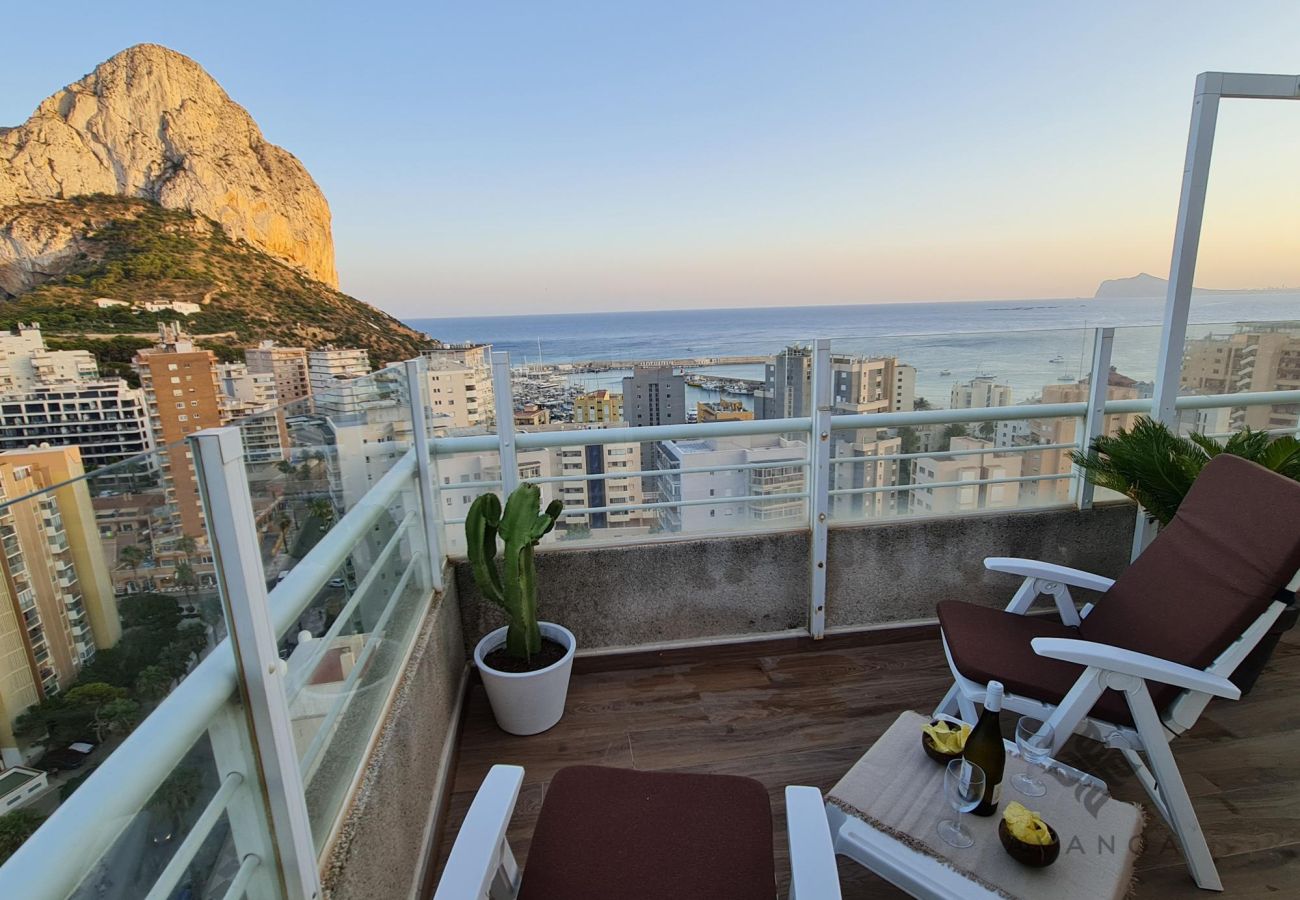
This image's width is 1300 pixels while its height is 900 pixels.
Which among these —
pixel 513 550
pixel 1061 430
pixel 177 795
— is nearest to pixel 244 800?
pixel 177 795

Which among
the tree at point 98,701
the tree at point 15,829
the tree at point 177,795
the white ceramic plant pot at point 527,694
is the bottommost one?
the white ceramic plant pot at point 527,694

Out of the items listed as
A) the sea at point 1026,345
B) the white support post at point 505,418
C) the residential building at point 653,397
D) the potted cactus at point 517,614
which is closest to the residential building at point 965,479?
the sea at point 1026,345

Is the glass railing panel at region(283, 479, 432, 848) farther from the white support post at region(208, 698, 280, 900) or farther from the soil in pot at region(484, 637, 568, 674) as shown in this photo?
the soil in pot at region(484, 637, 568, 674)

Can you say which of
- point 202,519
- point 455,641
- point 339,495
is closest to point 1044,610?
point 455,641

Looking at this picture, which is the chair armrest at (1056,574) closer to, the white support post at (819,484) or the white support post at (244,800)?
the white support post at (819,484)

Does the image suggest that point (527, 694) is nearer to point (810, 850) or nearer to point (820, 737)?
point (820, 737)

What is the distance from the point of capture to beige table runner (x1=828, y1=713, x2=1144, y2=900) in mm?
1247

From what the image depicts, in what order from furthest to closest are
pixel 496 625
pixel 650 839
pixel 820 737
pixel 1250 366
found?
pixel 1250 366 → pixel 496 625 → pixel 820 737 → pixel 650 839

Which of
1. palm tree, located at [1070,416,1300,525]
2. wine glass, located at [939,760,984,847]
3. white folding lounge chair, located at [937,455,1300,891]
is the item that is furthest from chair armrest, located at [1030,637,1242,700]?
palm tree, located at [1070,416,1300,525]

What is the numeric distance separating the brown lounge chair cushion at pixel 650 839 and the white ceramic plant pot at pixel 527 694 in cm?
73

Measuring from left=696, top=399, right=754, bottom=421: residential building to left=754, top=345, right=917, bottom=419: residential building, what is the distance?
63 mm

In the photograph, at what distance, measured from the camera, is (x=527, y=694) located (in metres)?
2.25

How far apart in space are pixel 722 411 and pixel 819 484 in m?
0.55

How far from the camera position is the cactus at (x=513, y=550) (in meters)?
2.19
